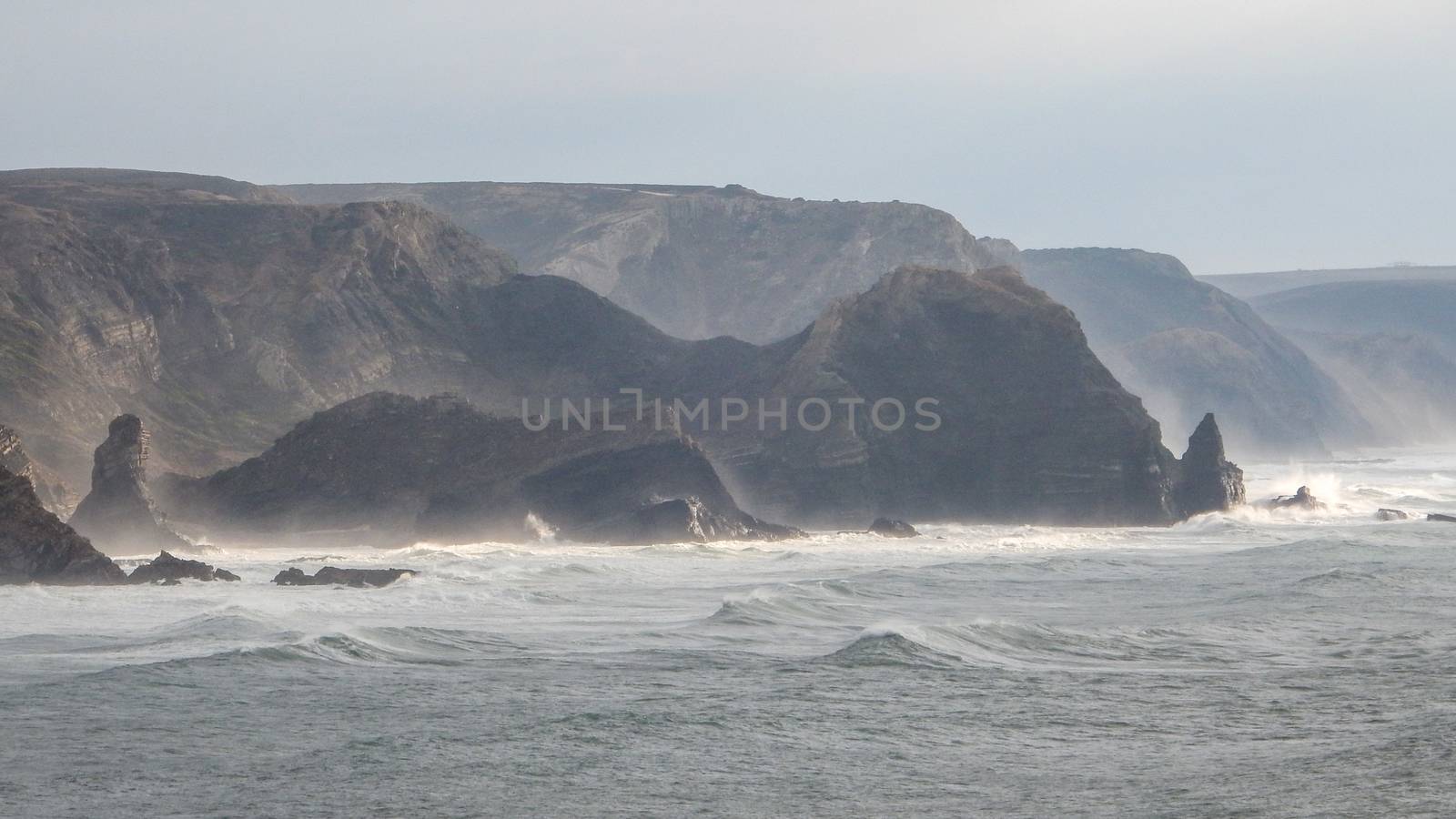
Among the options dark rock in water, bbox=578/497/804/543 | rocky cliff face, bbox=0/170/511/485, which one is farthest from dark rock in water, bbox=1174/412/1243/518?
rocky cliff face, bbox=0/170/511/485

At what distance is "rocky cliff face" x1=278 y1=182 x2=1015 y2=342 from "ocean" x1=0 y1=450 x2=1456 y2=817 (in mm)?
106394

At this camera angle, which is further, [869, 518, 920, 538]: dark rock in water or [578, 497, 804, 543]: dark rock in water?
[869, 518, 920, 538]: dark rock in water

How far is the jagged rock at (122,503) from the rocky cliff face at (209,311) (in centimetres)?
1050

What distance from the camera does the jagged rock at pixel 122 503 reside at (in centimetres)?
5172

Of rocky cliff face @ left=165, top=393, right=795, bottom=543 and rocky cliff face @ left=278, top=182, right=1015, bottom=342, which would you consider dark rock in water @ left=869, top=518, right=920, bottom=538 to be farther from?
rocky cliff face @ left=278, top=182, right=1015, bottom=342

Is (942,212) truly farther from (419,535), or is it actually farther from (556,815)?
(556,815)

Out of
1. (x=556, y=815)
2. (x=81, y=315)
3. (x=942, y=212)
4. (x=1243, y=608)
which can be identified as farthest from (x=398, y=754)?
(x=942, y=212)

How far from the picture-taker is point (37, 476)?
54438mm

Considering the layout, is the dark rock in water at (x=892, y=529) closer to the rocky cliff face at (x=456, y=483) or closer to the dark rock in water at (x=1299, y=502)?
the rocky cliff face at (x=456, y=483)

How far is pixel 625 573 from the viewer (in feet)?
148

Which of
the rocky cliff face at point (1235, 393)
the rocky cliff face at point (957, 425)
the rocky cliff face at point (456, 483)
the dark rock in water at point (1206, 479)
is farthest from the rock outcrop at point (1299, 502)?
the rocky cliff face at point (1235, 393)

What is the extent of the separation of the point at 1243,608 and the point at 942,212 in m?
115

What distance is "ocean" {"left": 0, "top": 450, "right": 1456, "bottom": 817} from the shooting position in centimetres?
1742

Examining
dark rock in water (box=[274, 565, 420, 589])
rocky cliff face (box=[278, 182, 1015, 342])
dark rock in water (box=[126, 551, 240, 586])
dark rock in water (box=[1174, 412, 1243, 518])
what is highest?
rocky cliff face (box=[278, 182, 1015, 342])
